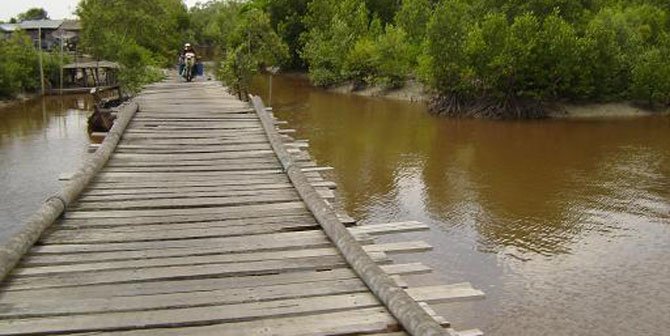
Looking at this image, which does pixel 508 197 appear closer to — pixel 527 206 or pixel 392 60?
pixel 527 206

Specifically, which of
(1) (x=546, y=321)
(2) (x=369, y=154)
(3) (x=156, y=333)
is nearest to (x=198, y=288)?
(3) (x=156, y=333)

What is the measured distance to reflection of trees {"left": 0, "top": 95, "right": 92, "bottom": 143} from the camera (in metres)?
26.8

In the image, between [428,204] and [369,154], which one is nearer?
[428,204]

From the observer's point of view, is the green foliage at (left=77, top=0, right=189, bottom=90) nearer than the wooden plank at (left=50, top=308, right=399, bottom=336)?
No

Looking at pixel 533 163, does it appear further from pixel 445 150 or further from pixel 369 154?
pixel 369 154

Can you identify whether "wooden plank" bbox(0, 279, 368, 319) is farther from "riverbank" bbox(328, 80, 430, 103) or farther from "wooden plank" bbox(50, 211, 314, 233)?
"riverbank" bbox(328, 80, 430, 103)

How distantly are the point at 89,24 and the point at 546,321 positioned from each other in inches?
1449

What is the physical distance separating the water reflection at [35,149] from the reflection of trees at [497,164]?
25.0 ft

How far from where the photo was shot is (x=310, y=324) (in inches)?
161

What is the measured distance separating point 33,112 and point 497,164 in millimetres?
22813

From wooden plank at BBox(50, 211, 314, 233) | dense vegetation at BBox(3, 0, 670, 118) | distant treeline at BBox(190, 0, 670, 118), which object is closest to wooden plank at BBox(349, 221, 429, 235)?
wooden plank at BBox(50, 211, 314, 233)

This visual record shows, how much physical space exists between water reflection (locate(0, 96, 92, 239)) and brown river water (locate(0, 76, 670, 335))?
7 cm

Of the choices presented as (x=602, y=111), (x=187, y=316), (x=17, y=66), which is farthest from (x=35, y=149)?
(x=602, y=111)

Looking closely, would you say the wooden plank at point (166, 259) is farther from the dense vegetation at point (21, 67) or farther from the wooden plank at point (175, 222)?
the dense vegetation at point (21, 67)
